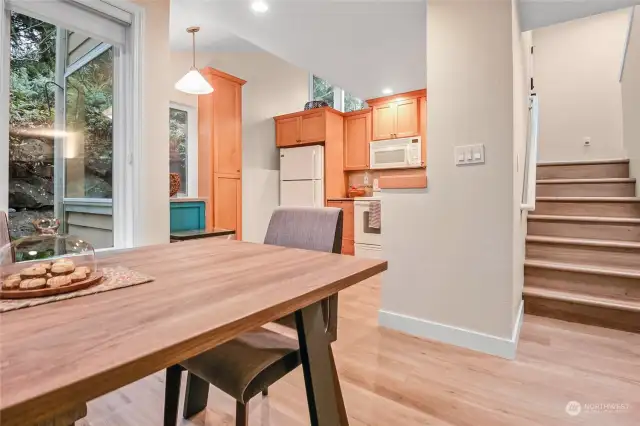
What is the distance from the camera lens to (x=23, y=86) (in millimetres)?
1899

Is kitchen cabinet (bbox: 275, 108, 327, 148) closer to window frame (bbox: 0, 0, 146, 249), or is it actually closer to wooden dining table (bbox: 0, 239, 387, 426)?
window frame (bbox: 0, 0, 146, 249)

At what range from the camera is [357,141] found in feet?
16.5

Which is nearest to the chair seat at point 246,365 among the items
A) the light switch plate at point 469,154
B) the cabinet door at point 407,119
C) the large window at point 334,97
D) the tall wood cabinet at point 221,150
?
the light switch plate at point 469,154

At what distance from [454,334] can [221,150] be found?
10.0 ft

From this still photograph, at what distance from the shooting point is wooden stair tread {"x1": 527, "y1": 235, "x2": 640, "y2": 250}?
2.46 m

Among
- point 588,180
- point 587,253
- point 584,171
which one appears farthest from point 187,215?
point 584,171

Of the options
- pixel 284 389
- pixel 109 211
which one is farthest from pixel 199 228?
pixel 284 389

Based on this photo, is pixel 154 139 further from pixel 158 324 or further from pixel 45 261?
pixel 158 324

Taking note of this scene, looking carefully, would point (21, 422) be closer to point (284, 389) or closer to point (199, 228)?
point (284, 389)

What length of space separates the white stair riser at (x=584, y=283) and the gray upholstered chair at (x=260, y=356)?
6.85ft

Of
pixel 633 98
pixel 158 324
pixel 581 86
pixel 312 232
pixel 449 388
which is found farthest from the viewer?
pixel 581 86

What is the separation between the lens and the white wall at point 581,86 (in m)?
3.99

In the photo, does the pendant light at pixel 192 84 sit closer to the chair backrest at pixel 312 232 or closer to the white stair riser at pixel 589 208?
the chair backrest at pixel 312 232

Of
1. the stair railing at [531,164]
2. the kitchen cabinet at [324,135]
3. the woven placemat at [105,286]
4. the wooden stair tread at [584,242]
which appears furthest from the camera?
the kitchen cabinet at [324,135]
